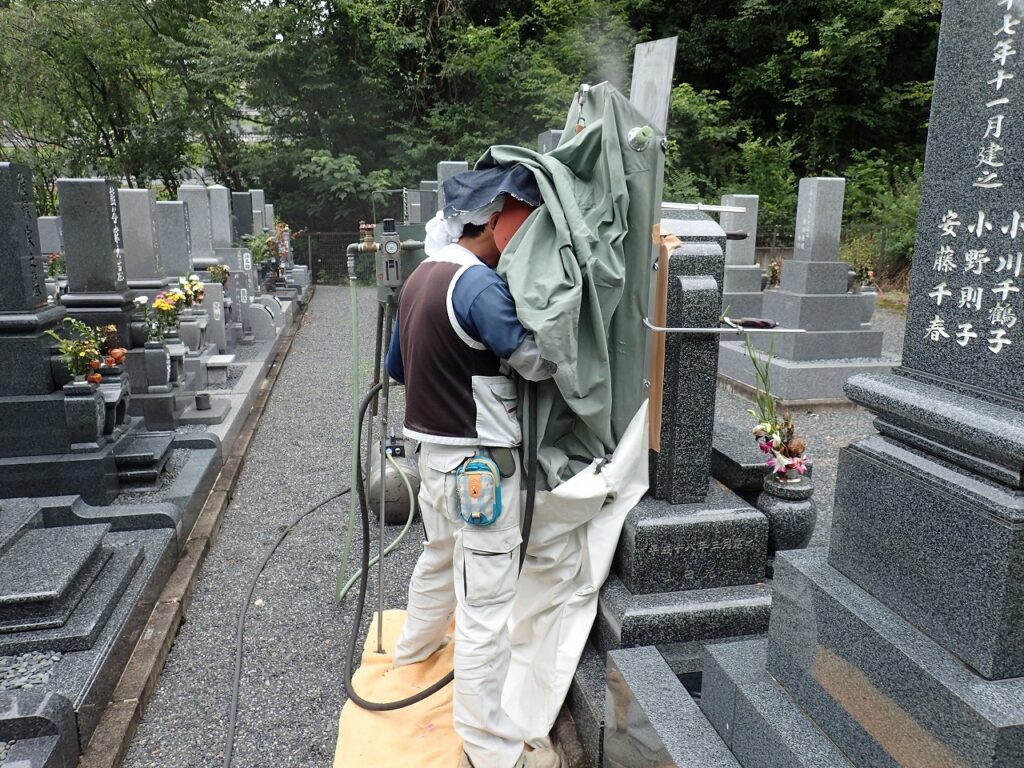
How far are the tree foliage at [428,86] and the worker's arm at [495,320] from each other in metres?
17.8

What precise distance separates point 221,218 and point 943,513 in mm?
11240

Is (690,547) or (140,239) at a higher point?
(140,239)

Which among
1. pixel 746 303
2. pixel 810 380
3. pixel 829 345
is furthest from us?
pixel 746 303

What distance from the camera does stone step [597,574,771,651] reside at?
281 cm

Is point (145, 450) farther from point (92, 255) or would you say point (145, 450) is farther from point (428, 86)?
point (428, 86)

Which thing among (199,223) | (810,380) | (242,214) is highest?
(242,214)

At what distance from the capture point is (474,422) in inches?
101

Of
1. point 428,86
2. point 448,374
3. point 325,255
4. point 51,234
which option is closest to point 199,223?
point 51,234

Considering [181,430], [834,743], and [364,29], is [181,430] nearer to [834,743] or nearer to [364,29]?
[834,743]

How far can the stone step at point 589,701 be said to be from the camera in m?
2.72

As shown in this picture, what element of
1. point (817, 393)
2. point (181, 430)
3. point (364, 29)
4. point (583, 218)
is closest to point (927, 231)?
point (583, 218)

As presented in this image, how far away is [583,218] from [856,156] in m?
20.7

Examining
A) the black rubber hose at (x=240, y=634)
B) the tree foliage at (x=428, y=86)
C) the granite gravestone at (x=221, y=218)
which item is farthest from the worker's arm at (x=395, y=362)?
the tree foliage at (x=428, y=86)

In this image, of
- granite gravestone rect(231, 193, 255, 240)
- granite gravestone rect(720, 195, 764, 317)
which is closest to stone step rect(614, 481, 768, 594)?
granite gravestone rect(720, 195, 764, 317)
